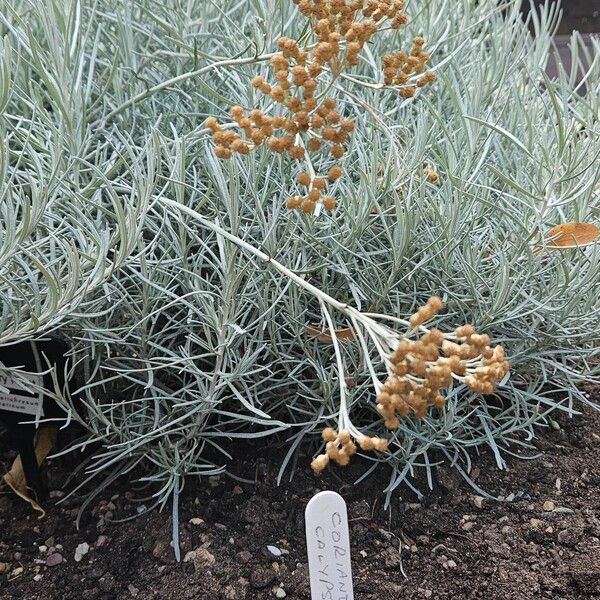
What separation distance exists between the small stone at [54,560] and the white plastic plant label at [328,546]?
0.49 metres

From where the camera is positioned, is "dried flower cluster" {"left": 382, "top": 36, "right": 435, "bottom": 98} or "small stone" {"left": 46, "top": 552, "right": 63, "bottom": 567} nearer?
"dried flower cluster" {"left": 382, "top": 36, "right": 435, "bottom": 98}

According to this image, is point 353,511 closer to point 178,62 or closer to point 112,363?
point 112,363

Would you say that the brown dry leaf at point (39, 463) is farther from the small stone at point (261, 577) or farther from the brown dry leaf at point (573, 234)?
the brown dry leaf at point (573, 234)

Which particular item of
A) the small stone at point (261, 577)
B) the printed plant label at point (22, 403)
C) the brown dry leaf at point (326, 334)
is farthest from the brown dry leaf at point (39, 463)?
the brown dry leaf at point (326, 334)

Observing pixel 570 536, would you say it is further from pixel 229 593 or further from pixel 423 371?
pixel 423 371

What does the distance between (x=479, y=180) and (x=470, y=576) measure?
69 centimetres

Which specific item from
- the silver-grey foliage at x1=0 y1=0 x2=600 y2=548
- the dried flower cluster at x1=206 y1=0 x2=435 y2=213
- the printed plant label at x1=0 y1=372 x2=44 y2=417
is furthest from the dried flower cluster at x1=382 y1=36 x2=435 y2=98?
the printed plant label at x1=0 y1=372 x2=44 y2=417

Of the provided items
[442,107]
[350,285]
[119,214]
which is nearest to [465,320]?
[350,285]

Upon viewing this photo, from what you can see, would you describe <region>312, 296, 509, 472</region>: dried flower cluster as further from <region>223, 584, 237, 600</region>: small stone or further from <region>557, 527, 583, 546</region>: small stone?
<region>557, 527, 583, 546</region>: small stone

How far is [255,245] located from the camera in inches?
58.6

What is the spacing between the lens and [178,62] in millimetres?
1605

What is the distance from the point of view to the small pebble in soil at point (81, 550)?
135cm

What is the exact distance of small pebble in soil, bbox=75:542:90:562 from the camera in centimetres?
135

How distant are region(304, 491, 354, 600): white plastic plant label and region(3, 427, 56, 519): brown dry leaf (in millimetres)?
577
